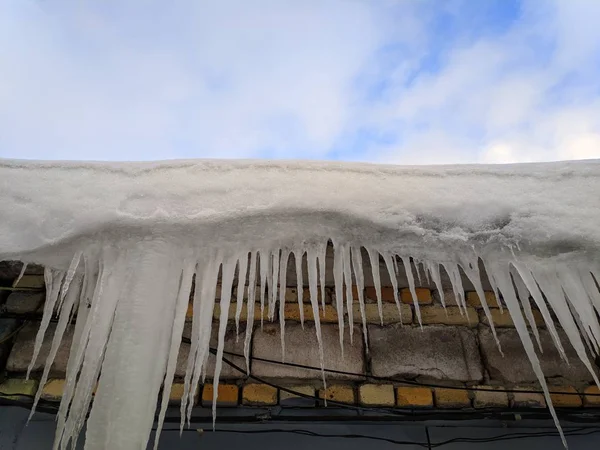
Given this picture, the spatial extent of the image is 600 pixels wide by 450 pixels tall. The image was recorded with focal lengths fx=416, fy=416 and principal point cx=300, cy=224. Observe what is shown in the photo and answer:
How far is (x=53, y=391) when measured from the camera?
5.94 ft

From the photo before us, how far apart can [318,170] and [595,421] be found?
1634mm

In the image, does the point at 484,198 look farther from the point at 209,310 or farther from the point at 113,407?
the point at 113,407

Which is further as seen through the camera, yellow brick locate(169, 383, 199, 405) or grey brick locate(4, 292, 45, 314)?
grey brick locate(4, 292, 45, 314)

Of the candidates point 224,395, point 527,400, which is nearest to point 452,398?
point 527,400

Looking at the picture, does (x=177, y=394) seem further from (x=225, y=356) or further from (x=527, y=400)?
(x=527, y=400)

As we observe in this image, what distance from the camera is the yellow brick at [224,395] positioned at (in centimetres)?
182

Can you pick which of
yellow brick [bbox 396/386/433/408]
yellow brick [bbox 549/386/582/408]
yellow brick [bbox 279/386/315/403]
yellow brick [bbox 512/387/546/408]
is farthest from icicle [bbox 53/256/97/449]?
yellow brick [bbox 549/386/582/408]

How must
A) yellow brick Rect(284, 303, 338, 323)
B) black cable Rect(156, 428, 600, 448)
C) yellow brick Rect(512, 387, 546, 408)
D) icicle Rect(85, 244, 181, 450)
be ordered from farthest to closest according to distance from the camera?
yellow brick Rect(284, 303, 338, 323) → yellow brick Rect(512, 387, 546, 408) → black cable Rect(156, 428, 600, 448) → icicle Rect(85, 244, 181, 450)

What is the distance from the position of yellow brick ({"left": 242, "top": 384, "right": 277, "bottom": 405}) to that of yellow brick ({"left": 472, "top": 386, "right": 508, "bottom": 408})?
0.89 meters

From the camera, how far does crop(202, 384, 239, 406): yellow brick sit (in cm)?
182

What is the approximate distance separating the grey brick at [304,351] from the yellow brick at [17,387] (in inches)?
38.2

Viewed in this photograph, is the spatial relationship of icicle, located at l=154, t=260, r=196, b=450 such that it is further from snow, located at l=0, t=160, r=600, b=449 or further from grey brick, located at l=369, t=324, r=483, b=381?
grey brick, located at l=369, t=324, r=483, b=381

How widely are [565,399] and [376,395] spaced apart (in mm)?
846

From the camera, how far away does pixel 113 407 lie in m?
1.07
